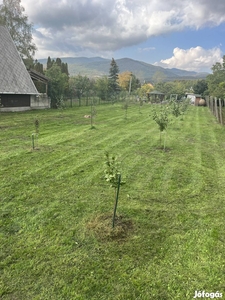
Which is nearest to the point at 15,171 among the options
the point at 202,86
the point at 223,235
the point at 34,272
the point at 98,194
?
the point at 98,194

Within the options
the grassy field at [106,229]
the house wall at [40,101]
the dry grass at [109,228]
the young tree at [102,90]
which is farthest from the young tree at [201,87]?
the dry grass at [109,228]

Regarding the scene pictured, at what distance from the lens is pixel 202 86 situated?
5038 centimetres

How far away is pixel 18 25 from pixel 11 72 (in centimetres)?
1045

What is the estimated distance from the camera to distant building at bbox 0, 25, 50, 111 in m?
17.4

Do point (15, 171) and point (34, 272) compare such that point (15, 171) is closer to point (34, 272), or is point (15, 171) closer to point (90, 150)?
point (90, 150)

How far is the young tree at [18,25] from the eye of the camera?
24.8 metres

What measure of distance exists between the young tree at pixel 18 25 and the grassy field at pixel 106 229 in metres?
23.8

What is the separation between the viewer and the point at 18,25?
84.3ft

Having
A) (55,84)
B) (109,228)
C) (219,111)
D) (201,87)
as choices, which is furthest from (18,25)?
(201,87)

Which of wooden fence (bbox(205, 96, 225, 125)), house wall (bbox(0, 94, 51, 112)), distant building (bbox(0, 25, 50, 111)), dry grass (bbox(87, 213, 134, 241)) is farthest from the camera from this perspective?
distant building (bbox(0, 25, 50, 111))

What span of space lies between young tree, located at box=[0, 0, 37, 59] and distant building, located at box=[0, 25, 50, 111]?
5.52 m

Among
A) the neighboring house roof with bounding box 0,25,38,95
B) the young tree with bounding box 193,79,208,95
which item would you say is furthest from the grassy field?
the young tree with bounding box 193,79,208,95

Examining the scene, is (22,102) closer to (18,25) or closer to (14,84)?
(14,84)

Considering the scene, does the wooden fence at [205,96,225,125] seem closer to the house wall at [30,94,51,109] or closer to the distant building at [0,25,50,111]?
the distant building at [0,25,50,111]
